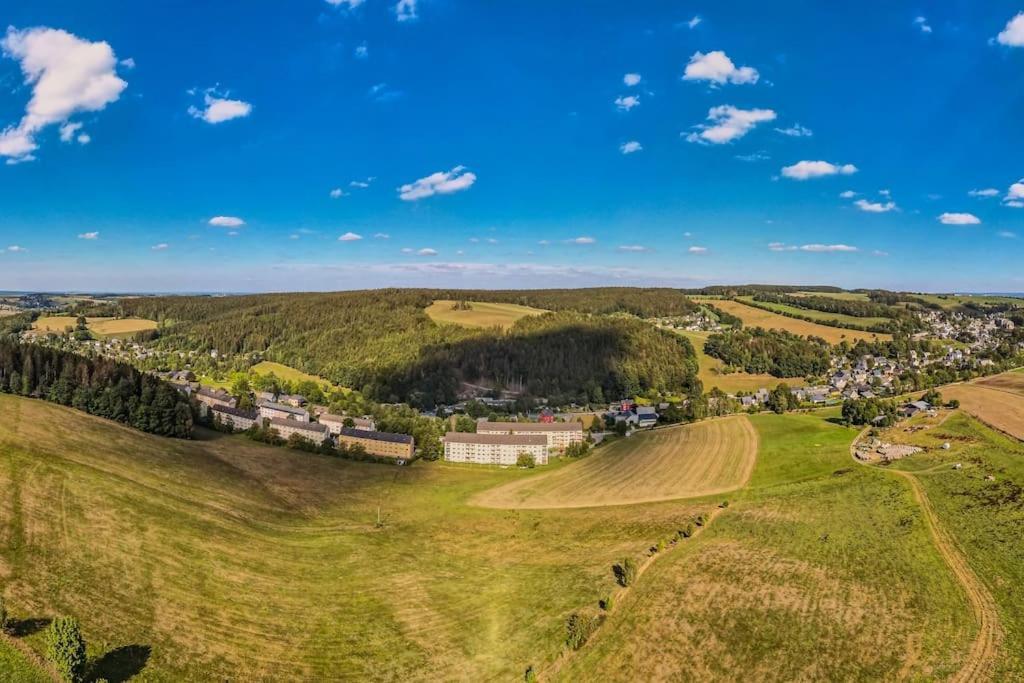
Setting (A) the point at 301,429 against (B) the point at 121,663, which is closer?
(B) the point at 121,663

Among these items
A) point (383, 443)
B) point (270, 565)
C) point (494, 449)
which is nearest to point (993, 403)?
point (494, 449)

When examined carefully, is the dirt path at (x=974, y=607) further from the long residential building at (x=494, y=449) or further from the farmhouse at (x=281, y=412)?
the farmhouse at (x=281, y=412)

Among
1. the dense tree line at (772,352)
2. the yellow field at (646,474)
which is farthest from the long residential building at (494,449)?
the dense tree line at (772,352)

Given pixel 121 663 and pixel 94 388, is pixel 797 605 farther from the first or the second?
pixel 94 388

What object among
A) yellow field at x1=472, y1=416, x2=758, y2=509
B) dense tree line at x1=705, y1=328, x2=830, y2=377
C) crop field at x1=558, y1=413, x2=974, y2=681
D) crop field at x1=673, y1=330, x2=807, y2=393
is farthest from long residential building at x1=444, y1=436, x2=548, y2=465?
dense tree line at x1=705, y1=328, x2=830, y2=377

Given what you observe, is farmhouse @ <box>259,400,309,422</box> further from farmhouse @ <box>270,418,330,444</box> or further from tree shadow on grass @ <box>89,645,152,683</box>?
tree shadow on grass @ <box>89,645,152,683</box>

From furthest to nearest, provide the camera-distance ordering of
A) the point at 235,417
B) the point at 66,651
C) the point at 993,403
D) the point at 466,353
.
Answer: the point at 466,353 < the point at 235,417 < the point at 993,403 < the point at 66,651

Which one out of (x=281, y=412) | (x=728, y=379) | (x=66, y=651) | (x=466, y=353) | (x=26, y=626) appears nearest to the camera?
(x=66, y=651)
